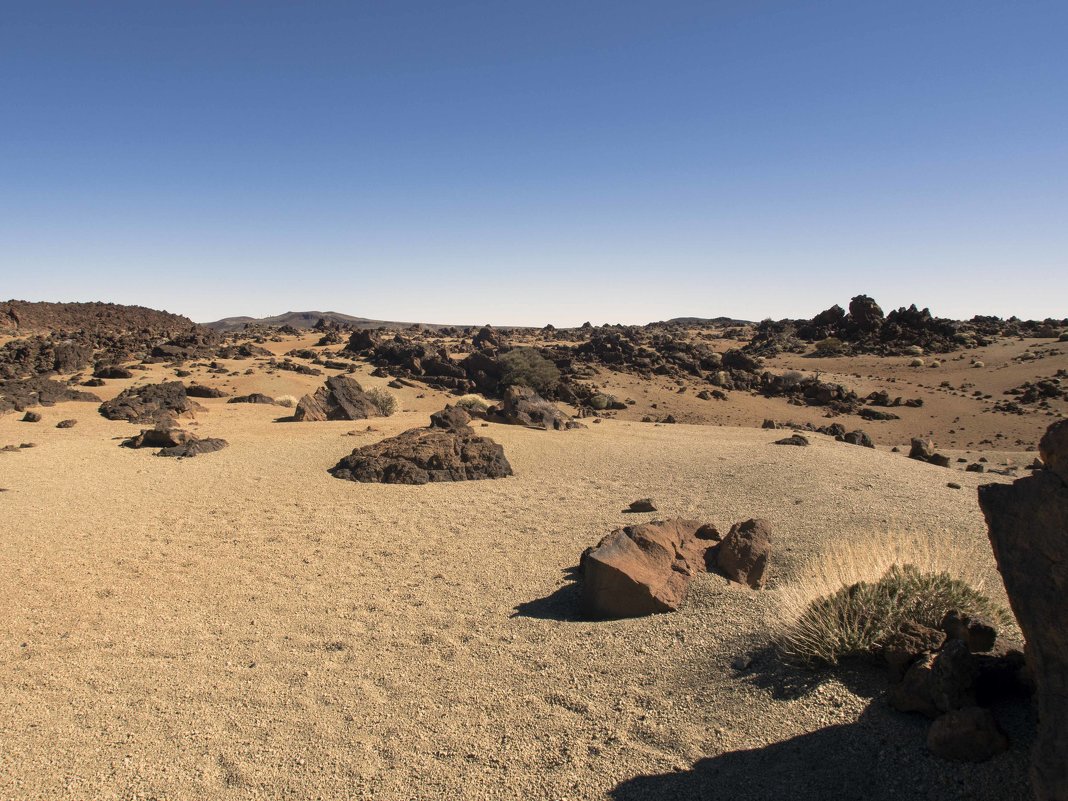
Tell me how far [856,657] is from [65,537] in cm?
996

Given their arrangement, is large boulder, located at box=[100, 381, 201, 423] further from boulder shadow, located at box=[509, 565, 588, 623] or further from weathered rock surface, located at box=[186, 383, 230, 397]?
boulder shadow, located at box=[509, 565, 588, 623]

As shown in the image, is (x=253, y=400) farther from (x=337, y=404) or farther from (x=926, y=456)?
(x=926, y=456)

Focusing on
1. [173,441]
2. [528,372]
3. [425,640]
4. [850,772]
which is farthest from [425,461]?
[528,372]

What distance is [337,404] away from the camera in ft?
66.1

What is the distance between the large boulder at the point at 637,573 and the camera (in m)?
6.11

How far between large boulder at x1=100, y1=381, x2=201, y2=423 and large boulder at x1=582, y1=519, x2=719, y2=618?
15.1 metres

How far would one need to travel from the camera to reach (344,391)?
2077 centimetres

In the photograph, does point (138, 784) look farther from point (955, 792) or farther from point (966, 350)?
point (966, 350)

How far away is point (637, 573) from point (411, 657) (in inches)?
92.5

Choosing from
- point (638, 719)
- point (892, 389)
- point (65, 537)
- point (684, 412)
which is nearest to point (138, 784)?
point (638, 719)

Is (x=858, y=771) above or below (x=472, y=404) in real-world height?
below

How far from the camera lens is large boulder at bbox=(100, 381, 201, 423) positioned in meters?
18.1

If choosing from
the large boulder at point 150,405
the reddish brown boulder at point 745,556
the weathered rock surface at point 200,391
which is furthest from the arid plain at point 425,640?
the weathered rock surface at point 200,391

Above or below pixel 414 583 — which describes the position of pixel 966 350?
above
